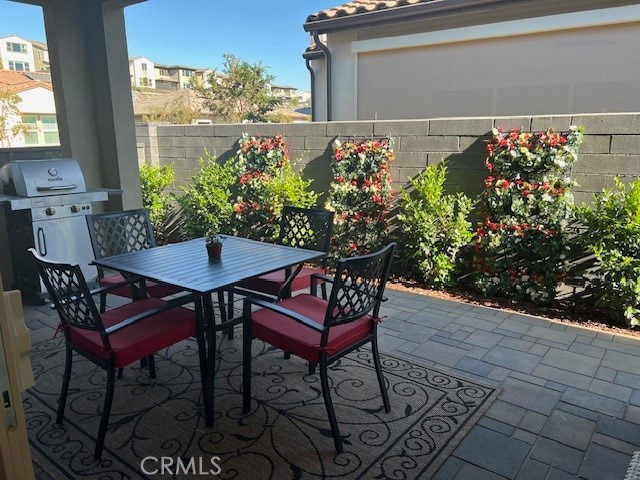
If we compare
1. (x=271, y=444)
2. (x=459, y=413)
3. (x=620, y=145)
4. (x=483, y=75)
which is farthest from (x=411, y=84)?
(x=271, y=444)

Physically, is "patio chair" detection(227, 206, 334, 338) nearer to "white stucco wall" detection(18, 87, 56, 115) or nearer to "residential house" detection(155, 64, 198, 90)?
"white stucco wall" detection(18, 87, 56, 115)

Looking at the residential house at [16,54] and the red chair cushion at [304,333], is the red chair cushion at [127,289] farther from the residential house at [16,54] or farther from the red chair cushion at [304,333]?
the residential house at [16,54]

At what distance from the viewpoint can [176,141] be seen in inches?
248

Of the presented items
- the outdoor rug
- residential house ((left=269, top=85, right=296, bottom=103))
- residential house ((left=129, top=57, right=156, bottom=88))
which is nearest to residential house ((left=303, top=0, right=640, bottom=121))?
the outdoor rug

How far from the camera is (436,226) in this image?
405 cm

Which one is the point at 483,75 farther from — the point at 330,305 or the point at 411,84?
the point at 330,305

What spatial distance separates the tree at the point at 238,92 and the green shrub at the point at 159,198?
7.57 metres

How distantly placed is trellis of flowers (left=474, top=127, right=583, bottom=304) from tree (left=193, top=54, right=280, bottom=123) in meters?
10.5

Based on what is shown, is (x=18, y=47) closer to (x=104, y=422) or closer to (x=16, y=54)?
(x=16, y=54)

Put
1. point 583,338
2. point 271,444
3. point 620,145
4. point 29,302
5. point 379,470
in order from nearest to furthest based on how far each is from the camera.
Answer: point 379,470 < point 271,444 < point 583,338 < point 620,145 < point 29,302

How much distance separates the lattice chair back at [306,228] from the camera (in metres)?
3.16

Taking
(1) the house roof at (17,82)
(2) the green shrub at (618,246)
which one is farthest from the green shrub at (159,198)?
(2) the green shrub at (618,246)

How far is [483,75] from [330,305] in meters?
4.79

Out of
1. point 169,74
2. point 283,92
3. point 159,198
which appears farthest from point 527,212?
point 169,74
